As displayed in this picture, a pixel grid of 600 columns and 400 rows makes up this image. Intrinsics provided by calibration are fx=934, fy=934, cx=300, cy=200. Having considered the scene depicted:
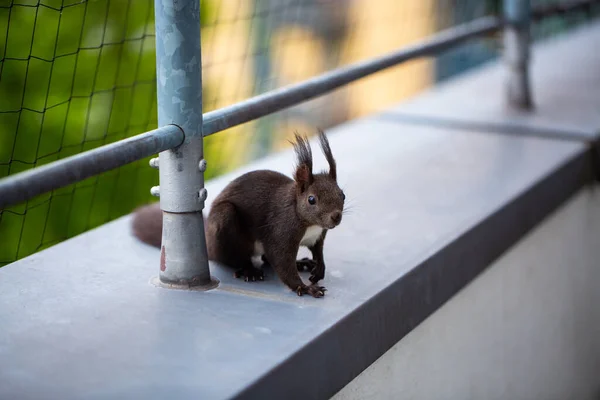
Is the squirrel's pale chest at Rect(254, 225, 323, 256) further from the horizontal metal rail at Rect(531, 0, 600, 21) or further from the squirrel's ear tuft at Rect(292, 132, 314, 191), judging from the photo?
the horizontal metal rail at Rect(531, 0, 600, 21)

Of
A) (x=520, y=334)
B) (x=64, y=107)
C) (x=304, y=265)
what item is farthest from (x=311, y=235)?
(x=64, y=107)

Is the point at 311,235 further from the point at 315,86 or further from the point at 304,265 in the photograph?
the point at 315,86

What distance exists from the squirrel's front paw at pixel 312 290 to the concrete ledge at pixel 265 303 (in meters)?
0.02

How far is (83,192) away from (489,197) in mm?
2560

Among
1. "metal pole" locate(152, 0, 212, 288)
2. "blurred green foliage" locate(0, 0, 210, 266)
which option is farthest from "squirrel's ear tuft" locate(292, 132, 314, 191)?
"blurred green foliage" locate(0, 0, 210, 266)

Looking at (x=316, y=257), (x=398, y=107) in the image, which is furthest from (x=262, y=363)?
(x=398, y=107)

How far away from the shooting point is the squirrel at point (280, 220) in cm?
165

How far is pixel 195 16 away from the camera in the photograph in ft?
5.23

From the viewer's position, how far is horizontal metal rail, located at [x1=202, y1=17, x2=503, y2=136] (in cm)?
175

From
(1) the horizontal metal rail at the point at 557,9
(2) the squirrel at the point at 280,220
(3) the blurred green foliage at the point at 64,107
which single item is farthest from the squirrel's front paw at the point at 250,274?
(1) the horizontal metal rail at the point at 557,9

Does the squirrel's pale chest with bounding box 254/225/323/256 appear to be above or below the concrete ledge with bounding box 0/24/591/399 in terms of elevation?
above

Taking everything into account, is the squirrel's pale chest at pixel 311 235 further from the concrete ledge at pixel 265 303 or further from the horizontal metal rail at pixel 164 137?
the horizontal metal rail at pixel 164 137

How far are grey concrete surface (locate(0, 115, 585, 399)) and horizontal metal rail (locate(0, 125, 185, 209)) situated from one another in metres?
0.25

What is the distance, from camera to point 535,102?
3297mm
